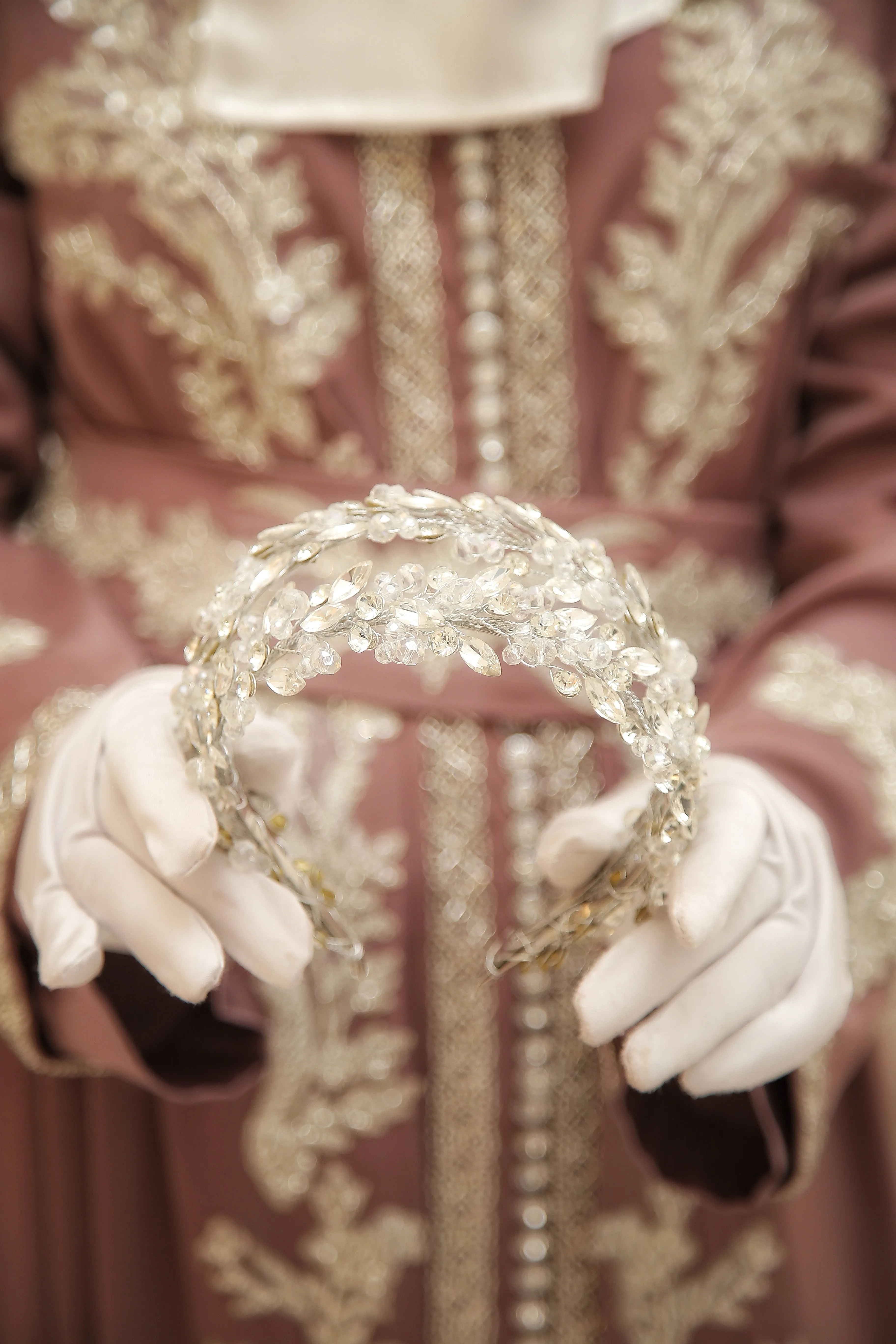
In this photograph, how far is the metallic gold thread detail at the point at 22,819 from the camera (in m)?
0.45

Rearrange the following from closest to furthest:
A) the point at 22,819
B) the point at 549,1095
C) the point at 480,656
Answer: the point at 480,656, the point at 22,819, the point at 549,1095

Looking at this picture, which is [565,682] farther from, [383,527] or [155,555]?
[155,555]

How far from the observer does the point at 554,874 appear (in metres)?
0.41

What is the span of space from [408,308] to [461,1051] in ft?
1.16

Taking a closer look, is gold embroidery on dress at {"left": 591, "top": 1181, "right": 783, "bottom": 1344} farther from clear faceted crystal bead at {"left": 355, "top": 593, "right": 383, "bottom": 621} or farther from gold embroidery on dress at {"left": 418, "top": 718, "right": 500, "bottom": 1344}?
clear faceted crystal bead at {"left": 355, "top": 593, "right": 383, "bottom": 621}

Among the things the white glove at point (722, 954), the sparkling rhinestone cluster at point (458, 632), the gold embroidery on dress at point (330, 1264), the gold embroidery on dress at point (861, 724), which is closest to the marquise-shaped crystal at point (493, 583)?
the sparkling rhinestone cluster at point (458, 632)

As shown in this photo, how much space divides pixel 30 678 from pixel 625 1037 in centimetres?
29

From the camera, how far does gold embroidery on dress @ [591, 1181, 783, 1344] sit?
21.7 inches

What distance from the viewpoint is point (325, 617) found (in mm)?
321

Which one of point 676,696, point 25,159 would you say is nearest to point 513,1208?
point 676,696

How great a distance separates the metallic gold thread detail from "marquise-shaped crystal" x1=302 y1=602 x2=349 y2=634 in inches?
7.4

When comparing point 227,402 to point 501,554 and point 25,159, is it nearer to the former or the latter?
point 25,159

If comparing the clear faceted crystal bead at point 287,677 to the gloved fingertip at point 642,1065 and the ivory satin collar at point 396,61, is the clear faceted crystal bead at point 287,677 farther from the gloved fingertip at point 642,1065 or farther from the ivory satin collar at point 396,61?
the ivory satin collar at point 396,61

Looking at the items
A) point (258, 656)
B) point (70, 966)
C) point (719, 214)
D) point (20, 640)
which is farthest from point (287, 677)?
point (719, 214)
